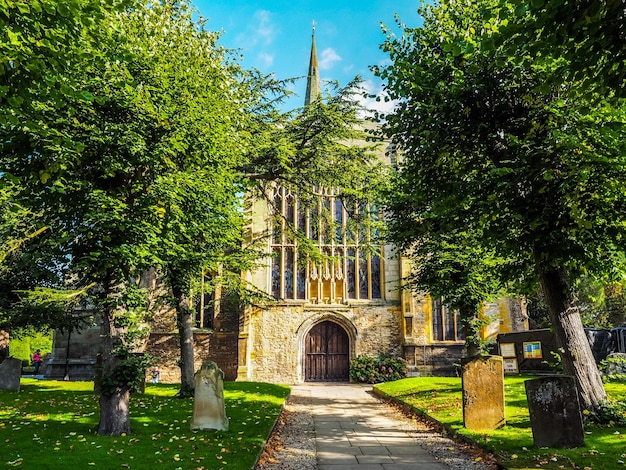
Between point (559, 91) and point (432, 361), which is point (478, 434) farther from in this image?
point (432, 361)

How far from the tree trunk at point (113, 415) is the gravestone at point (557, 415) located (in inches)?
277

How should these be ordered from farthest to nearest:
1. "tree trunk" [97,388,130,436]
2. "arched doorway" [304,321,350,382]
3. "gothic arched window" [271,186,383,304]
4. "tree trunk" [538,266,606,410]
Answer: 1. "gothic arched window" [271,186,383,304]
2. "arched doorway" [304,321,350,382]
3. "tree trunk" [538,266,606,410]
4. "tree trunk" [97,388,130,436]

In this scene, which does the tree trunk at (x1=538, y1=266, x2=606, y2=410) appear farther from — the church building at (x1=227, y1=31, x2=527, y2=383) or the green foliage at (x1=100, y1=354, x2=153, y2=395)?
the church building at (x1=227, y1=31, x2=527, y2=383)

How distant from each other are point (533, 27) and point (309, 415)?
10.7 m

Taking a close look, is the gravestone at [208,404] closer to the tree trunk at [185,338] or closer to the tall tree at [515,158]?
the tall tree at [515,158]

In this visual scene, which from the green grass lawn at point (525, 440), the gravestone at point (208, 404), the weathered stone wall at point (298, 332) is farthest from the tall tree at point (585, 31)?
the weathered stone wall at point (298, 332)

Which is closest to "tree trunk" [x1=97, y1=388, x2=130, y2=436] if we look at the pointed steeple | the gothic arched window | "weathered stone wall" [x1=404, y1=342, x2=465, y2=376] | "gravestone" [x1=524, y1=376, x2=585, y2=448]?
"gravestone" [x1=524, y1=376, x2=585, y2=448]

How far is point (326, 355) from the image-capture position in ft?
79.5

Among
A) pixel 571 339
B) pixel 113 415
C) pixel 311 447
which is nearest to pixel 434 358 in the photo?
pixel 571 339

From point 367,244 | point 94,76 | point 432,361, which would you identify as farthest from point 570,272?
point 432,361

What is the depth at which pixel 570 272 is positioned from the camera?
29.3 feet

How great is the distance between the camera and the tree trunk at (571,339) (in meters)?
8.43

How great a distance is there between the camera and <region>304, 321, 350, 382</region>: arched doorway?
945 inches

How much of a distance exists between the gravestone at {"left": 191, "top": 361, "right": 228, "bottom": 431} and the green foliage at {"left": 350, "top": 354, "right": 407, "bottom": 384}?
48.0 feet
